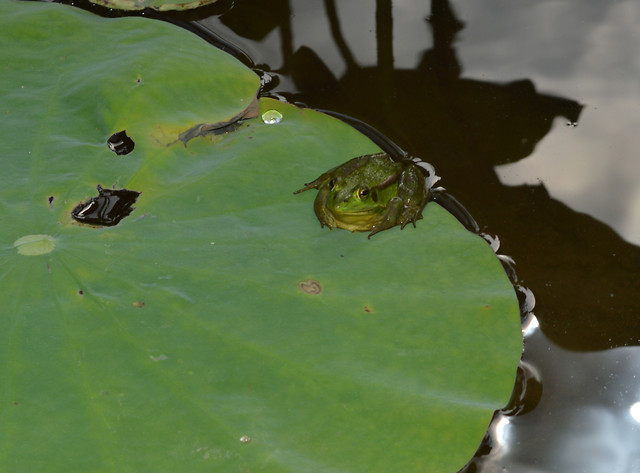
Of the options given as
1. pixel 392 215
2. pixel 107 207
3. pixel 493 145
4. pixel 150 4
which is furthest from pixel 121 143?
pixel 493 145

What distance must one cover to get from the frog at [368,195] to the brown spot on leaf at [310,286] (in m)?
0.22

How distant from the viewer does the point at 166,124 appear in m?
2.07

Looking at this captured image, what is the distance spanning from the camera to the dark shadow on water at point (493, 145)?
6.28 ft

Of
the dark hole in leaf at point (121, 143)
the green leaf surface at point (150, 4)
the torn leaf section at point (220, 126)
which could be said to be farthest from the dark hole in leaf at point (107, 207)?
the green leaf surface at point (150, 4)

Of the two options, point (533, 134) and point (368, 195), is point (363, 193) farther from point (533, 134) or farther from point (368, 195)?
point (533, 134)

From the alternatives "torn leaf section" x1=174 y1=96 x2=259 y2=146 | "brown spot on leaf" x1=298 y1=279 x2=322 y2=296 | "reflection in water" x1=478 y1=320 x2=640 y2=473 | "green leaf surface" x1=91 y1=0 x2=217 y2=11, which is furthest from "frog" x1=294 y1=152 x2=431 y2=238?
"green leaf surface" x1=91 y1=0 x2=217 y2=11

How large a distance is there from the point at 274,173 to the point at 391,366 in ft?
2.38

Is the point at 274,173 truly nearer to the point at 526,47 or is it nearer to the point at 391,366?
the point at 391,366

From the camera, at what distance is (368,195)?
1965mm

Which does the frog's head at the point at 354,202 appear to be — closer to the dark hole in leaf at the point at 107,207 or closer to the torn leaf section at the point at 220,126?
the torn leaf section at the point at 220,126

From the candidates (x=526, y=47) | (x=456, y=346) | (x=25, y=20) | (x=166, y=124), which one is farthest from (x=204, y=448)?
(x=526, y=47)

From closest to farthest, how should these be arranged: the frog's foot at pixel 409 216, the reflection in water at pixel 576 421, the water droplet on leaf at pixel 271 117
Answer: the reflection in water at pixel 576 421
the frog's foot at pixel 409 216
the water droplet on leaf at pixel 271 117

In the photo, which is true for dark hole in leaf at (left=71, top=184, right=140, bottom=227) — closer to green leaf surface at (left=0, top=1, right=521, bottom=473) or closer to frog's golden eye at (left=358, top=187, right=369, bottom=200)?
green leaf surface at (left=0, top=1, right=521, bottom=473)

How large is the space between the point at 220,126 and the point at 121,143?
1.10 feet
